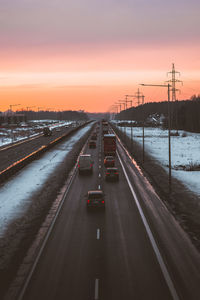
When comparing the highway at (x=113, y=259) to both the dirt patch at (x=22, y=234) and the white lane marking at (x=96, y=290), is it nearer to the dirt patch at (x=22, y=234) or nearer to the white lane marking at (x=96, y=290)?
the white lane marking at (x=96, y=290)

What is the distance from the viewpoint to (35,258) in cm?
1770

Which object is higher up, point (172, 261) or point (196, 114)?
point (196, 114)

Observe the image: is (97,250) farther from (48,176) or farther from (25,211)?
(48,176)

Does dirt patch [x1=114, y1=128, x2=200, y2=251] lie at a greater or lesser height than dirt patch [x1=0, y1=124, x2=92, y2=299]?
greater

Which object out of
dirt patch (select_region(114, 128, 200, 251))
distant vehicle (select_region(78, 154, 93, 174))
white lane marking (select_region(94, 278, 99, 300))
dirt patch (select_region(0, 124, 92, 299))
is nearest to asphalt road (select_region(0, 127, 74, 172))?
distant vehicle (select_region(78, 154, 93, 174))

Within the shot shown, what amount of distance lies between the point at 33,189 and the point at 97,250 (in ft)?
63.6

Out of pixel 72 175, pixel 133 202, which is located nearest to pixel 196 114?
pixel 72 175

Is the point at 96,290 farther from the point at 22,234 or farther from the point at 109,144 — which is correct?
the point at 109,144

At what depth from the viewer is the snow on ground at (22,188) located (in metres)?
27.0

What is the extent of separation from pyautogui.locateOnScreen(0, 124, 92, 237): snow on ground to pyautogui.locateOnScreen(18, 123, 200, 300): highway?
13.8 feet

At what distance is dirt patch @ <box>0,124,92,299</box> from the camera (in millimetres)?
16469

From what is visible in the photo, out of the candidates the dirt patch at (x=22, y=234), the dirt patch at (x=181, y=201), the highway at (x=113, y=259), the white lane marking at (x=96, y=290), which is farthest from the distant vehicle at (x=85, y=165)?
the white lane marking at (x=96, y=290)

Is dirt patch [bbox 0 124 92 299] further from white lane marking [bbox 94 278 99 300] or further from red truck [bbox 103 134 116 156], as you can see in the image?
red truck [bbox 103 134 116 156]

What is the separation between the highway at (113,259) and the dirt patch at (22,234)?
1.23 m
